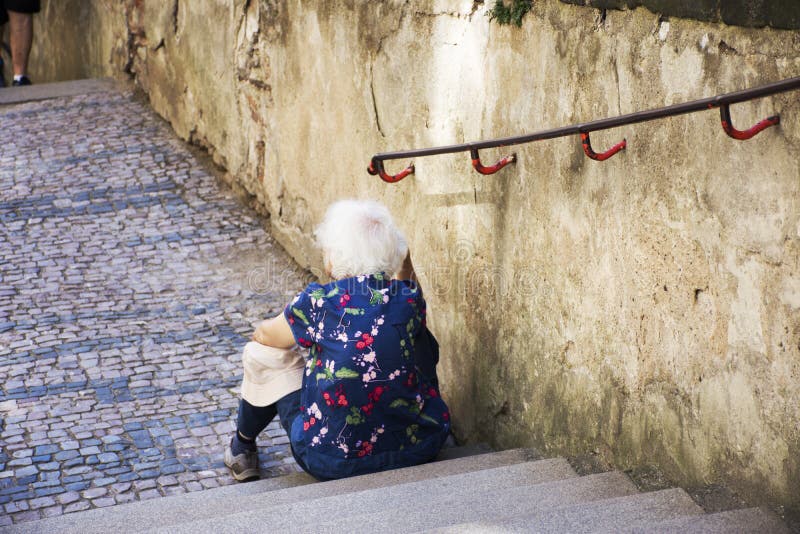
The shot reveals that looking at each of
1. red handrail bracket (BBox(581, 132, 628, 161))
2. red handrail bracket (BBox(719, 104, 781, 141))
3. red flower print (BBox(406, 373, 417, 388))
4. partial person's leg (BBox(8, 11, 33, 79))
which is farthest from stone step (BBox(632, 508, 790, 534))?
partial person's leg (BBox(8, 11, 33, 79))

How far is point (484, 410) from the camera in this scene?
3.75m

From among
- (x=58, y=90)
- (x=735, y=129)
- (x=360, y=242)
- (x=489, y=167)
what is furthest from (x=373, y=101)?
(x=58, y=90)

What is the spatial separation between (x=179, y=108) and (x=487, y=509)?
5.30 meters

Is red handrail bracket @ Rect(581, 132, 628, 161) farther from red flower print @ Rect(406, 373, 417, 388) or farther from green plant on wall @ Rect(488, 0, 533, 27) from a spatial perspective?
red flower print @ Rect(406, 373, 417, 388)

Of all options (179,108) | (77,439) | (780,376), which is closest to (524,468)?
(780,376)

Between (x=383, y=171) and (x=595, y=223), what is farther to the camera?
(x=383, y=171)

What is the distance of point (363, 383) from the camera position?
3238 millimetres

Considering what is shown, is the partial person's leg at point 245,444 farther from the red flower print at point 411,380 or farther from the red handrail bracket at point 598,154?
the red handrail bracket at point 598,154

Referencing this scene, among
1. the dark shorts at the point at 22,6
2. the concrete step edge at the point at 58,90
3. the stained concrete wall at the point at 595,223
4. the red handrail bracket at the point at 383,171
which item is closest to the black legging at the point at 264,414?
the stained concrete wall at the point at 595,223

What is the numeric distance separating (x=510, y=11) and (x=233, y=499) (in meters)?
1.73

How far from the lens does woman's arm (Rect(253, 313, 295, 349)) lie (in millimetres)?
3359

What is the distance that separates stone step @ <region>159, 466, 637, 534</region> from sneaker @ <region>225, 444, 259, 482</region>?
3.21ft

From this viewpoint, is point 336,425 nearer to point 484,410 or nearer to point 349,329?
point 349,329

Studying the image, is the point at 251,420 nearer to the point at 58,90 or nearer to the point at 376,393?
the point at 376,393
